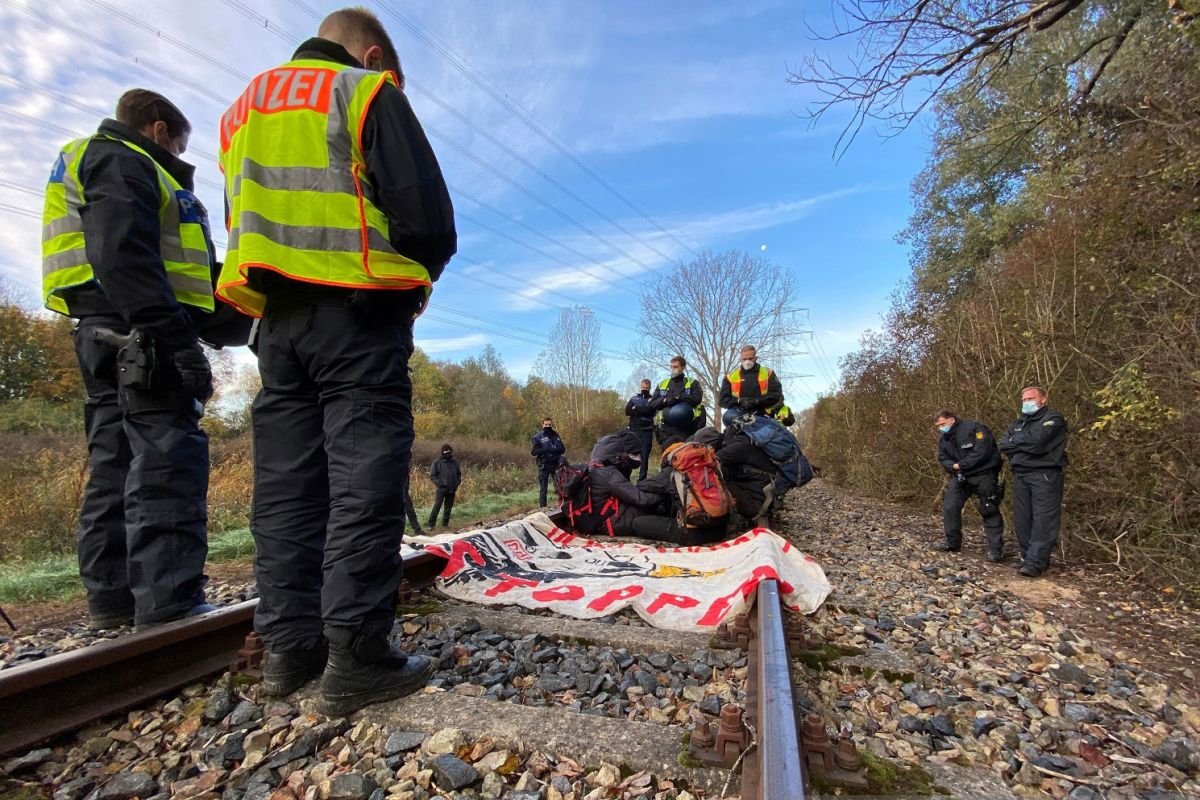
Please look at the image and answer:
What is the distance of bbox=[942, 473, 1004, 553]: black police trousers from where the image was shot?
5.66m

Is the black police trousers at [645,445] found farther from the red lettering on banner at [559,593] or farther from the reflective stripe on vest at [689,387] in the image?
the red lettering on banner at [559,593]

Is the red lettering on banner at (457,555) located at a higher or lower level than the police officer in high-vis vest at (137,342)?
lower

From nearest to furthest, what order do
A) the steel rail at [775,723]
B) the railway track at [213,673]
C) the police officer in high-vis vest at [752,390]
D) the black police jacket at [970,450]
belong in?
the steel rail at [775,723] → the railway track at [213,673] → the black police jacket at [970,450] → the police officer in high-vis vest at [752,390]

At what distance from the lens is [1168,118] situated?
5059 mm

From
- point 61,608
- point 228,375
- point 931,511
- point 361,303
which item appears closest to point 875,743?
point 361,303

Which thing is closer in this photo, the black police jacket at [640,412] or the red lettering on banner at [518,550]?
the red lettering on banner at [518,550]

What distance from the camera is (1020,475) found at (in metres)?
5.50

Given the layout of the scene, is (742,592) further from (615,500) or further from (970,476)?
(970,476)

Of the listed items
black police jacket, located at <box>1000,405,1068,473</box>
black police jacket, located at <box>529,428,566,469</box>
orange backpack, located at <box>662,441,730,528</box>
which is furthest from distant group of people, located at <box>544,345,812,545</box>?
black police jacket, located at <box>529,428,566,469</box>

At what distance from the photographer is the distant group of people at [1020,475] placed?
5.07 m

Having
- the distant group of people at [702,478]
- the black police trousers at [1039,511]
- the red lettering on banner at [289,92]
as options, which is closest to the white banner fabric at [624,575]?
the distant group of people at [702,478]

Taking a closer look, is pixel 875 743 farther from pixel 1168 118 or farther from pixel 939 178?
pixel 939 178

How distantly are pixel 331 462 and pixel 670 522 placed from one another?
360cm

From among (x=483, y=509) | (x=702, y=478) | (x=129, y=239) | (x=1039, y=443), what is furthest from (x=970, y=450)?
(x=483, y=509)
